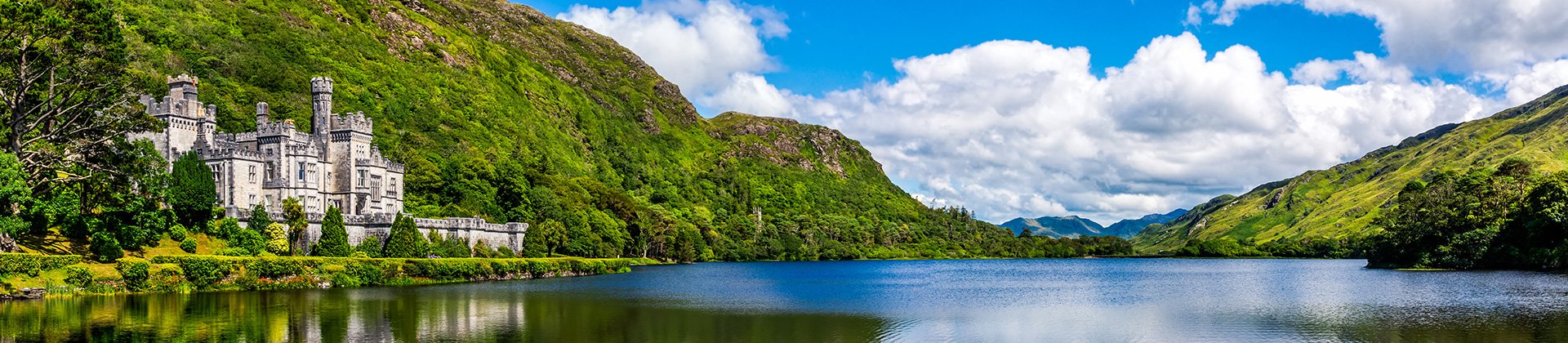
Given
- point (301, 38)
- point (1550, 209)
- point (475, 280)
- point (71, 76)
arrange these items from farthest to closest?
point (301, 38), point (1550, 209), point (475, 280), point (71, 76)

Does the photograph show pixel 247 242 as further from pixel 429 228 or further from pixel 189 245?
pixel 429 228

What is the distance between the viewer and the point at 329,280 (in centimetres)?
7012

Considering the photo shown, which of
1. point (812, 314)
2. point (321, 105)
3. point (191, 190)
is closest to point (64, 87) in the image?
point (191, 190)

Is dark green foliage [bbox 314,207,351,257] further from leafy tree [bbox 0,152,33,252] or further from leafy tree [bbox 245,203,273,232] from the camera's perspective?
leafy tree [bbox 0,152,33,252]

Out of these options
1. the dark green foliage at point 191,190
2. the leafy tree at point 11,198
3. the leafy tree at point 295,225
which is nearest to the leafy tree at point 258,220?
the leafy tree at point 295,225

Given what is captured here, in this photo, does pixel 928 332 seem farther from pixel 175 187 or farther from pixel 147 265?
pixel 175 187

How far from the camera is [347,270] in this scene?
72.0 meters

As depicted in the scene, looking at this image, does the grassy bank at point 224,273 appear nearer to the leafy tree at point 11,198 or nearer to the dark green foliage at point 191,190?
the leafy tree at point 11,198

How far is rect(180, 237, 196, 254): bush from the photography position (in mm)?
68688

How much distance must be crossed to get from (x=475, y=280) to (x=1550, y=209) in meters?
87.8

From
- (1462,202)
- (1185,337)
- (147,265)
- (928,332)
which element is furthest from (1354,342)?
(1462,202)

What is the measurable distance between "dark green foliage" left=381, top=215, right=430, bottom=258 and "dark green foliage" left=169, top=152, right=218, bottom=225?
13.8 metres

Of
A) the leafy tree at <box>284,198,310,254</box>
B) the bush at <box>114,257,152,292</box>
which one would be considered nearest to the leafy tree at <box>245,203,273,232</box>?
the leafy tree at <box>284,198,310,254</box>

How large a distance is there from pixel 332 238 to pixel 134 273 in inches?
841
